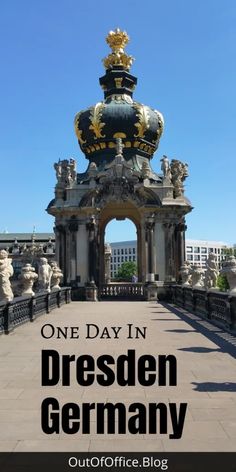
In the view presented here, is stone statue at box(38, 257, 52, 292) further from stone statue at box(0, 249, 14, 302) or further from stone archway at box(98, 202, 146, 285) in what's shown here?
stone archway at box(98, 202, 146, 285)

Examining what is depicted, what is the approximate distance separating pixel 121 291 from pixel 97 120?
1407 cm

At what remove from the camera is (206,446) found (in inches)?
246

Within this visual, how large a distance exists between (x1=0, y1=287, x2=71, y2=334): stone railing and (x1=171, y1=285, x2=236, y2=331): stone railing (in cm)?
717

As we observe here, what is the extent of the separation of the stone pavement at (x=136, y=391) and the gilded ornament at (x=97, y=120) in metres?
26.3

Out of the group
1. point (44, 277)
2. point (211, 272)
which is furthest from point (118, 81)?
point (211, 272)

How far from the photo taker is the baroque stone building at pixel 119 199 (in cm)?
3675

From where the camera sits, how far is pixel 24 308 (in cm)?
2008

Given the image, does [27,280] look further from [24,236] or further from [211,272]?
[24,236]

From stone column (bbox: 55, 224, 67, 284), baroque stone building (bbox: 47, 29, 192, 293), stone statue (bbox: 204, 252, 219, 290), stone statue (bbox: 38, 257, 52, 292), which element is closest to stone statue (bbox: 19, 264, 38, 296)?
stone statue (bbox: 38, 257, 52, 292)

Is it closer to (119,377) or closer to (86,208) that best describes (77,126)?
(86,208)

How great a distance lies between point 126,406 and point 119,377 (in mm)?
1926

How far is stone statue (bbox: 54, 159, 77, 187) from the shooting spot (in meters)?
38.7

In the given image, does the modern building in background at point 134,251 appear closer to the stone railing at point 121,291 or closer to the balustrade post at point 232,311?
the stone railing at point 121,291

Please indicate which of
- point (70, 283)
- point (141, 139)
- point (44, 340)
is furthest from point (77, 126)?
point (44, 340)
